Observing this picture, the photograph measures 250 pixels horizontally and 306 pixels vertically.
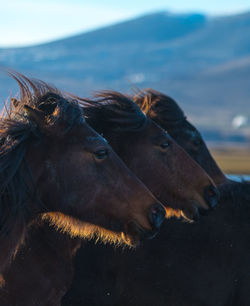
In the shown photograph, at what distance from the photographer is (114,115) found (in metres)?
5.05

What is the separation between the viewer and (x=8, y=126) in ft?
13.0

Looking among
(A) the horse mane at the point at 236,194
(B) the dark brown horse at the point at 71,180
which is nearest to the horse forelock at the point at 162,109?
(A) the horse mane at the point at 236,194

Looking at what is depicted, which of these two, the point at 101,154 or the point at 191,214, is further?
the point at 191,214

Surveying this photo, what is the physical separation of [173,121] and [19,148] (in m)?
2.36

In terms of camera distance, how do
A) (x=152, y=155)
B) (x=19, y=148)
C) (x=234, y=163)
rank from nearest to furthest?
(x=19, y=148) < (x=152, y=155) < (x=234, y=163)

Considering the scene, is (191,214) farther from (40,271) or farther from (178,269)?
(40,271)

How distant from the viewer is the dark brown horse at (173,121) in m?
5.92

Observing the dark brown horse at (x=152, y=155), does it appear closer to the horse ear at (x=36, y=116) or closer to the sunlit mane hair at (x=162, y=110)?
the sunlit mane hair at (x=162, y=110)

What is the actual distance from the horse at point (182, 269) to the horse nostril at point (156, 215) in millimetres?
1245

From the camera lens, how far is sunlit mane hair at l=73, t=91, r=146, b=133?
16.5 ft

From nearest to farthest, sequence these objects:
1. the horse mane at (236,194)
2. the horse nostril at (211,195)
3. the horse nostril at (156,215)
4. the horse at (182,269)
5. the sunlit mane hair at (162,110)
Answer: the horse nostril at (156,215) < the horse nostril at (211,195) < the horse at (182,269) < the horse mane at (236,194) < the sunlit mane hair at (162,110)

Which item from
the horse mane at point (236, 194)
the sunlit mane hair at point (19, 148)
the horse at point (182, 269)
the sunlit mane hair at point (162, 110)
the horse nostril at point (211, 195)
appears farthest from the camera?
the sunlit mane hair at point (162, 110)

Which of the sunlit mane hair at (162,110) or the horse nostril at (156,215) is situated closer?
the horse nostril at (156,215)

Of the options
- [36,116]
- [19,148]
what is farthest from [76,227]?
[36,116]
